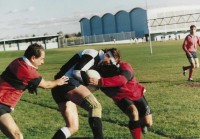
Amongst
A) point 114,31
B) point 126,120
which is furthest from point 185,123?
point 114,31

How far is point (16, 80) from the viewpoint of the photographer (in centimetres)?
686

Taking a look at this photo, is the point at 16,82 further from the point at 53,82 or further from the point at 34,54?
the point at 53,82

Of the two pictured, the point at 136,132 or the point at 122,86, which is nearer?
the point at 136,132

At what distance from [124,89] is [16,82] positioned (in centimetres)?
211

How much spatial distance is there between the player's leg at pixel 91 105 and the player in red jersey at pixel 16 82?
83 centimetres

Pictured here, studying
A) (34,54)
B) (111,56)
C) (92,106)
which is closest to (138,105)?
(92,106)

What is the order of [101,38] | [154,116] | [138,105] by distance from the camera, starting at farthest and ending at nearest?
1. [101,38]
2. [154,116]
3. [138,105]

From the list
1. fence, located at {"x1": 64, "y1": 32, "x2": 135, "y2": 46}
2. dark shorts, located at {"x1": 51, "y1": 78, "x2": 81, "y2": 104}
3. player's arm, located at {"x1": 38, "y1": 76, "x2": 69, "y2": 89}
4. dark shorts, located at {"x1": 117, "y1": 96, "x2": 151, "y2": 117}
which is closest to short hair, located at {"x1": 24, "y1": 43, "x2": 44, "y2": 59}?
player's arm, located at {"x1": 38, "y1": 76, "x2": 69, "y2": 89}

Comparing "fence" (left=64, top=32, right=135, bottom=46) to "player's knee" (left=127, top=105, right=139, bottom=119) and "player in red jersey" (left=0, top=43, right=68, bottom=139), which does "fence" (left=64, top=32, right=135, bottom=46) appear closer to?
"player's knee" (left=127, top=105, right=139, bottom=119)

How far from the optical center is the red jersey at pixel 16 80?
6.80 metres

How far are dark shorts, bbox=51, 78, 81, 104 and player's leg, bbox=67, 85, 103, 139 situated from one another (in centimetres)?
8

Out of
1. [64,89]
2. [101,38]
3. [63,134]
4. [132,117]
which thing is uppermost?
[64,89]

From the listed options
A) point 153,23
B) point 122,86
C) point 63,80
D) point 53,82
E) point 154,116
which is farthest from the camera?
point 153,23

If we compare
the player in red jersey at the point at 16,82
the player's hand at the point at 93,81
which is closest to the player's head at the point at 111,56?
the player's hand at the point at 93,81
